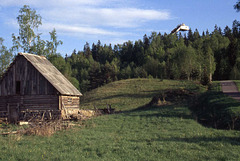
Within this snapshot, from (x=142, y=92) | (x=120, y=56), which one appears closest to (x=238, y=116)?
(x=142, y=92)

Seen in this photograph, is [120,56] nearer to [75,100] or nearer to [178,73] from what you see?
[178,73]

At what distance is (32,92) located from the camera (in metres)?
29.6

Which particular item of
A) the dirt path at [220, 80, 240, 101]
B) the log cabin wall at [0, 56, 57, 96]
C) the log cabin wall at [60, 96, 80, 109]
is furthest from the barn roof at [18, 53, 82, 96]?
the dirt path at [220, 80, 240, 101]

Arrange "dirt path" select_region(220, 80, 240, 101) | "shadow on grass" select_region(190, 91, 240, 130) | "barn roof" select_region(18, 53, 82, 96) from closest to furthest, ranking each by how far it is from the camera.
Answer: "shadow on grass" select_region(190, 91, 240, 130)
"dirt path" select_region(220, 80, 240, 101)
"barn roof" select_region(18, 53, 82, 96)

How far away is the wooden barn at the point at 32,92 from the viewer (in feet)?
94.0

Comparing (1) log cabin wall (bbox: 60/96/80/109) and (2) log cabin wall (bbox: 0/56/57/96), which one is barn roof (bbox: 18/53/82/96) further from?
(1) log cabin wall (bbox: 60/96/80/109)

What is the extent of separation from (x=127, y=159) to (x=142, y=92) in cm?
5367

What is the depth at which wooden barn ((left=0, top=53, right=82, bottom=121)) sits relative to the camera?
28641 millimetres

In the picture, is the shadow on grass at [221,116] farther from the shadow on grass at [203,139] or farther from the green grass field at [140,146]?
the shadow on grass at [203,139]

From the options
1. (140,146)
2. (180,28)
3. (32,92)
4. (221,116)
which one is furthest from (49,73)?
(180,28)

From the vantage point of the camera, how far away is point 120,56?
160875 millimetres

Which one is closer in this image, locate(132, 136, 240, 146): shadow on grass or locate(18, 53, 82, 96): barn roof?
locate(132, 136, 240, 146): shadow on grass

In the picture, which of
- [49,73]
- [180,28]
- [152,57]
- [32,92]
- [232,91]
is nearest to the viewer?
[32,92]

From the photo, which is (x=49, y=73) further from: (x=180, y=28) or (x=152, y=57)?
(x=180, y=28)
